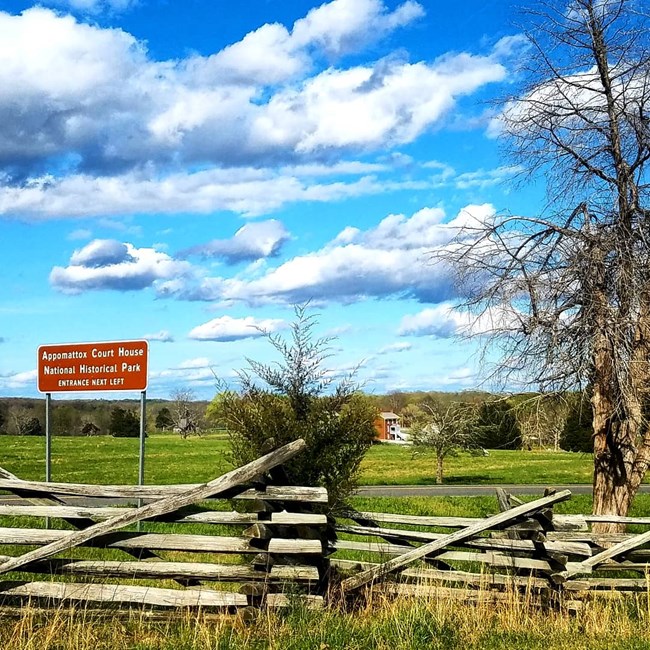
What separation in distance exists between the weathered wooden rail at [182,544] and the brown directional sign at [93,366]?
6.08 meters

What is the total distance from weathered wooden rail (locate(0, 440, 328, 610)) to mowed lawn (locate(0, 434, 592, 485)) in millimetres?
18667

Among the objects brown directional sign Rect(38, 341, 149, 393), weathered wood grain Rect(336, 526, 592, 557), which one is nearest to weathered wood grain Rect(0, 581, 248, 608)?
weathered wood grain Rect(336, 526, 592, 557)

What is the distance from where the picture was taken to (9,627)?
253 inches

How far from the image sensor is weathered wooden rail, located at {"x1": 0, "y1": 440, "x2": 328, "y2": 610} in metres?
6.53

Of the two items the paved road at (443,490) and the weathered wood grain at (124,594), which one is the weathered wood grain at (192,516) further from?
the paved road at (443,490)

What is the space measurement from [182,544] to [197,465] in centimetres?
3427

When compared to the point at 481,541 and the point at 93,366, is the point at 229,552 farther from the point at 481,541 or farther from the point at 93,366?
the point at 93,366

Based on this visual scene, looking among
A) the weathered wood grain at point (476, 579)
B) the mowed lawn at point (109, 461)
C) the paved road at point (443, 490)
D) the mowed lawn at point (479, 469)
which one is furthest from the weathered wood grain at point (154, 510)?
the mowed lawn at point (479, 469)

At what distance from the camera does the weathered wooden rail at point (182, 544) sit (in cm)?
653

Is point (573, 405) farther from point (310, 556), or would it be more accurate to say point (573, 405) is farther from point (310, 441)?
point (310, 556)

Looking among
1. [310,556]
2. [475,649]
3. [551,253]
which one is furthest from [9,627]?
[551,253]

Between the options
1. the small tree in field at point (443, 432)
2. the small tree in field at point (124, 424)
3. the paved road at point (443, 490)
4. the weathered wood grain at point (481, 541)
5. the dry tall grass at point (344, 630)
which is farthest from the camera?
the small tree in field at point (124, 424)

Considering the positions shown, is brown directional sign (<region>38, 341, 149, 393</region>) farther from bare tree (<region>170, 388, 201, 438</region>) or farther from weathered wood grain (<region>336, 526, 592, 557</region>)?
bare tree (<region>170, 388, 201, 438</region>)

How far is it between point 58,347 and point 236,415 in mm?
5084
